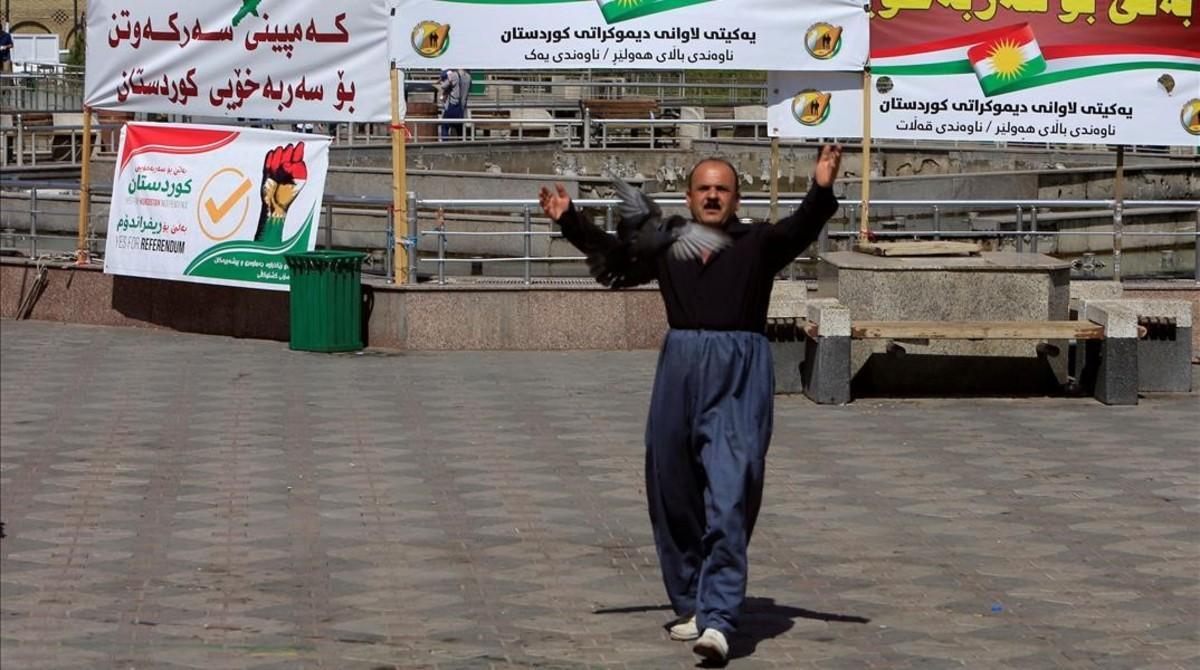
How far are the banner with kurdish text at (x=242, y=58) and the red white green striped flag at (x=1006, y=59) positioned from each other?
4397 mm

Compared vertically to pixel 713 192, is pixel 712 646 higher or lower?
lower

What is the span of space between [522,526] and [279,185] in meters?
6.91

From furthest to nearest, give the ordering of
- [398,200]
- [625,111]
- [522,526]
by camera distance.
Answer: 1. [625,111]
2. [398,200]
3. [522,526]

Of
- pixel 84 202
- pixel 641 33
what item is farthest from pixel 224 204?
pixel 641 33

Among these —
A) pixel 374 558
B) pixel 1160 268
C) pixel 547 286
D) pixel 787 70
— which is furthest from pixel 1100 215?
pixel 374 558

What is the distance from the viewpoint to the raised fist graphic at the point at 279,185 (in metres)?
16.0

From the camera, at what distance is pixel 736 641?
7684 millimetres

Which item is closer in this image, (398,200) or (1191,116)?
(1191,116)

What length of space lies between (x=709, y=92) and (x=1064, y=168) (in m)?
9.89

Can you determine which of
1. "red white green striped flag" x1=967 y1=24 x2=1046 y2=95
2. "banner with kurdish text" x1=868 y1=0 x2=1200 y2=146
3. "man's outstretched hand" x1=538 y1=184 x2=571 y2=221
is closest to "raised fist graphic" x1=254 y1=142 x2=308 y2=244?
"banner with kurdish text" x1=868 y1=0 x2=1200 y2=146

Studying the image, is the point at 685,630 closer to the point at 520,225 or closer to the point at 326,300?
the point at 326,300

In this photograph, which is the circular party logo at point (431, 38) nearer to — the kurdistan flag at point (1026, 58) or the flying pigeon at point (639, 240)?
the kurdistan flag at point (1026, 58)

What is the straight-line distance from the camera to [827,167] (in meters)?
7.15

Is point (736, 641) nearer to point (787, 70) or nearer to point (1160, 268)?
point (787, 70)
